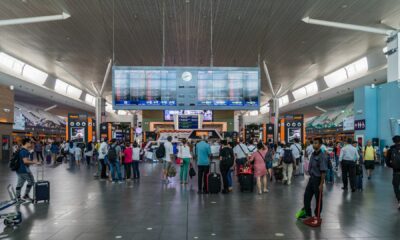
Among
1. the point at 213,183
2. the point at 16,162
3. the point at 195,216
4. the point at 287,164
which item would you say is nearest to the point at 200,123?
the point at 287,164

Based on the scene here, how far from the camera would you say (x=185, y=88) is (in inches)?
641

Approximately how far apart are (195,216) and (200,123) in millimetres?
33936

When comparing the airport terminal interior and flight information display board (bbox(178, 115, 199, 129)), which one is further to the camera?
flight information display board (bbox(178, 115, 199, 129))

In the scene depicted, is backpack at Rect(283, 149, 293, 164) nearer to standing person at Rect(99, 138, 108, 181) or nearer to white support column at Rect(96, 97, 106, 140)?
standing person at Rect(99, 138, 108, 181)

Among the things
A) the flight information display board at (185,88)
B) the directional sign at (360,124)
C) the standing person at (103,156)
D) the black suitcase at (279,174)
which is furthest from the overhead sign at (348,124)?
the standing person at (103,156)

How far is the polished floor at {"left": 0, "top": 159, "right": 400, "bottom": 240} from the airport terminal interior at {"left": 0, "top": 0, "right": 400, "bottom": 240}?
0.15ft

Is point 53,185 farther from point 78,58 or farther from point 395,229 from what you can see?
point 78,58

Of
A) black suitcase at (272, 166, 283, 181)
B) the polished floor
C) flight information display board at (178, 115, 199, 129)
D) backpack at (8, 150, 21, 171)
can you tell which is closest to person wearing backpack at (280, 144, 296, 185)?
black suitcase at (272, 166, 283, 181)

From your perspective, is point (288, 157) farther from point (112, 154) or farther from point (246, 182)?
point (112, 154)

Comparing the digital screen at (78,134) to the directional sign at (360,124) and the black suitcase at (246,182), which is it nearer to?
the directional sign at (360,124)

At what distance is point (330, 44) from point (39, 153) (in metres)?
21.5

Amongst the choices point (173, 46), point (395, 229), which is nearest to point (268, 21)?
point (173, 46)

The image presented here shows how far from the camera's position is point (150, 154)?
2366 cm

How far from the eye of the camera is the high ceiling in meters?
17.4
